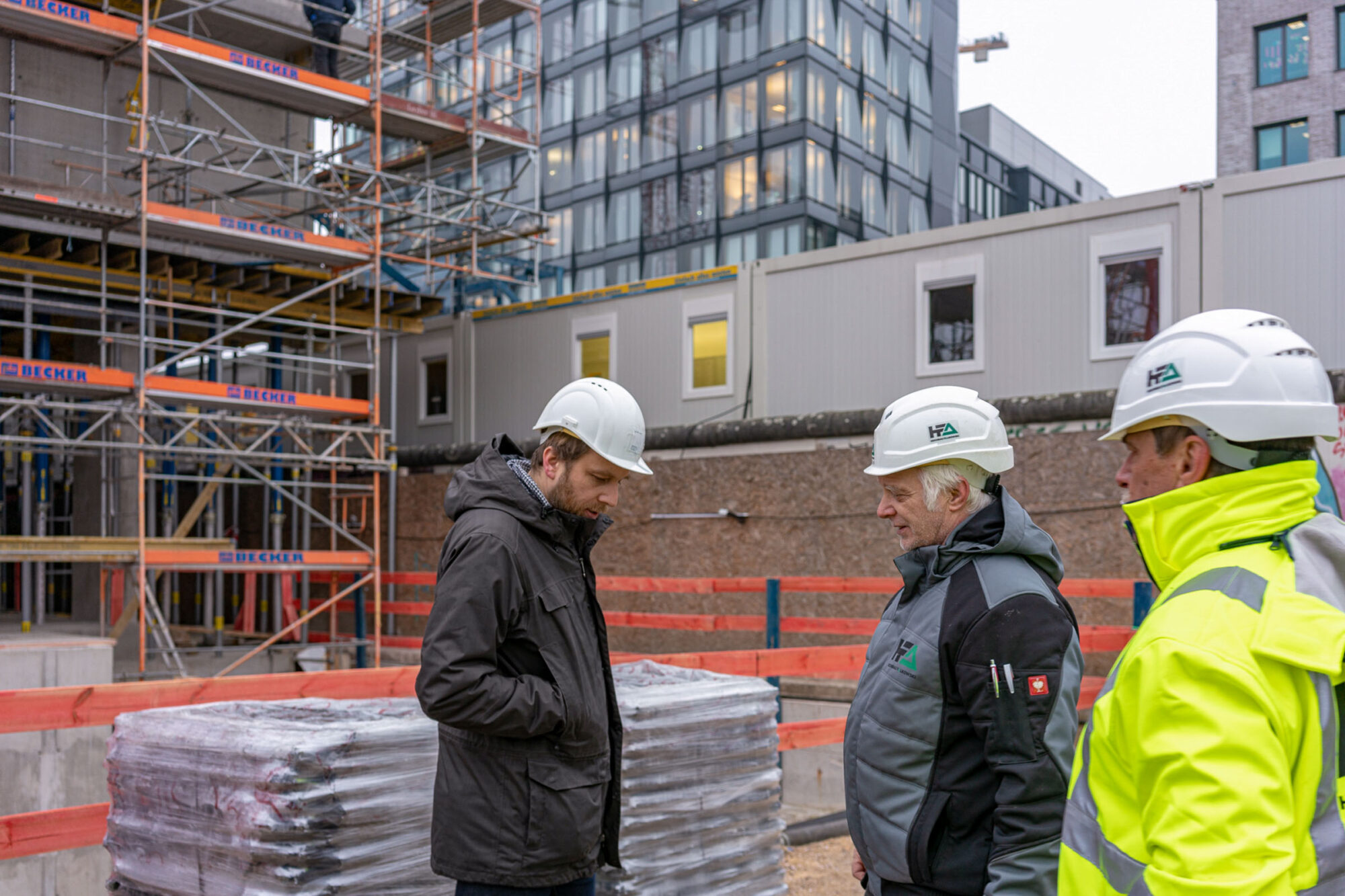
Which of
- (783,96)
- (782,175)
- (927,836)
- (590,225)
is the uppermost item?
(783,96)

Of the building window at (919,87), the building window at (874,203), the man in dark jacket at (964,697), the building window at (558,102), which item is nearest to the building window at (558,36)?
the building window at (558,102)

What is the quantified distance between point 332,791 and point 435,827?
94cm

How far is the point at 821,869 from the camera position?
255 inches

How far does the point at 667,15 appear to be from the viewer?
128ft

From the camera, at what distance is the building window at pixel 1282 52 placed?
32031 millimetres

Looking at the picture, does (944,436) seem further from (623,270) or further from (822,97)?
(623,270)

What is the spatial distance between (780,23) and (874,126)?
5.16 metres

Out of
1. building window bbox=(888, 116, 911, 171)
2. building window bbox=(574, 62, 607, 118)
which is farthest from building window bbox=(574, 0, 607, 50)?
building window bbox=(888, 116, 911, 171)

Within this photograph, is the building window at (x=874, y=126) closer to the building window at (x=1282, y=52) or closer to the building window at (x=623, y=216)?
the building window at (x=623, y=216)

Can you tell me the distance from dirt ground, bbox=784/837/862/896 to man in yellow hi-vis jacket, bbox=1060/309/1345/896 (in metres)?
4.49

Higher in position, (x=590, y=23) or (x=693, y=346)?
(x=590, y=23)

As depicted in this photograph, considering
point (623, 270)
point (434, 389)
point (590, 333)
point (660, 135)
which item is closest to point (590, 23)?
point (660, 135)

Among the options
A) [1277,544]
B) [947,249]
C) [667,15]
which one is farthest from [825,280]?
[667,15]

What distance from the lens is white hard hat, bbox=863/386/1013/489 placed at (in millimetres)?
2695
